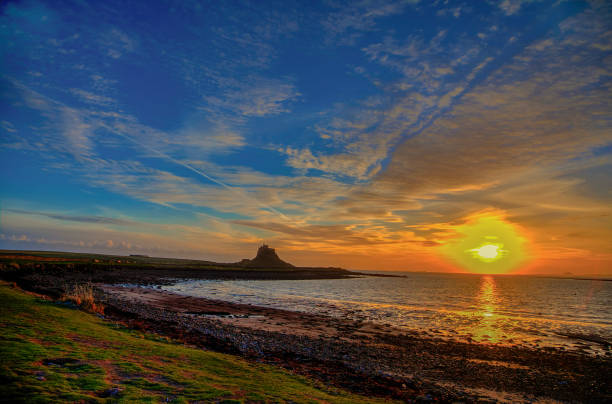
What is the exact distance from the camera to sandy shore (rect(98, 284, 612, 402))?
1555cm

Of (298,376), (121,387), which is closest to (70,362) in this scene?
(121,387)

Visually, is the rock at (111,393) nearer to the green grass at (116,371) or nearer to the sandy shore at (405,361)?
the green grass at (116,371)

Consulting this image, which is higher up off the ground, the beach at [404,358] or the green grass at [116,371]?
the green grass at [116,371]

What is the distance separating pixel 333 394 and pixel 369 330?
1972 centimetres

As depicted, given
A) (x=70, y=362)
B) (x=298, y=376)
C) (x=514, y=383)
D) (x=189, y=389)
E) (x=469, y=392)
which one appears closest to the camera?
(x=189, y=389)

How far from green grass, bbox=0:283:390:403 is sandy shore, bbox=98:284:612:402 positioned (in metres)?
3.65

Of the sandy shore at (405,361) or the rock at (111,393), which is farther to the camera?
the sandy shore at (405,361)

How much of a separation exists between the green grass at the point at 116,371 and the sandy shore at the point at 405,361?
3.65 metres

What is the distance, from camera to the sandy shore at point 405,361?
15555 millimetres

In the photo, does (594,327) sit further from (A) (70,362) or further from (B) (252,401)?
(A) (70,362)

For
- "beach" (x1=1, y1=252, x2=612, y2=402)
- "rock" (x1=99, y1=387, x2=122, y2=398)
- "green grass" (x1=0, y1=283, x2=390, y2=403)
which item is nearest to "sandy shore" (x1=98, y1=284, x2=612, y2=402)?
"beach" (x1=1, y1=252, x2=612, y2=402)

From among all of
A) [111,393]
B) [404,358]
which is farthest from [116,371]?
[404,358]

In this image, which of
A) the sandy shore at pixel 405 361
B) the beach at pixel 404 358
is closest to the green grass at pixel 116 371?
the beach at pixel 404 358

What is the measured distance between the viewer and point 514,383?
17500mm
